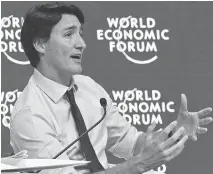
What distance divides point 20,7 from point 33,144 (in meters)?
1.32

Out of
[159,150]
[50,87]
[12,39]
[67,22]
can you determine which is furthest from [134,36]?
[159,150]

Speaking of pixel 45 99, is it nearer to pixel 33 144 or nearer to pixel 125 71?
pixel 33 144

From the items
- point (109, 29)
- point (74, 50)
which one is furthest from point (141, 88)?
point (74, 50)

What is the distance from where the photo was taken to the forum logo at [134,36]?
3.02 metres

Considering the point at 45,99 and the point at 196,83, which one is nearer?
the point at 45,99

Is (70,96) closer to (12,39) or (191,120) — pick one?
(191,120)

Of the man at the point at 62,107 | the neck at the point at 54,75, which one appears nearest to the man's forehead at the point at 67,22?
the man at the point at 62,107

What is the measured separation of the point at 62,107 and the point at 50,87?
91 mm

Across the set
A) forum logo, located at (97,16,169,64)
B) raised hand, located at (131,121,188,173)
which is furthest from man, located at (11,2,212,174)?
forum logo, located at (97,16,169,64)

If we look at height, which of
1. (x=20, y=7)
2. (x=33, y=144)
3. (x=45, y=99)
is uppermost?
(x=20, y=7)

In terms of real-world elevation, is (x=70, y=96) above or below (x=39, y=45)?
below

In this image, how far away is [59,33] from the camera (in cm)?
Result: 217

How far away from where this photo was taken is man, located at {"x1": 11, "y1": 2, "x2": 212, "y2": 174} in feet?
6.52

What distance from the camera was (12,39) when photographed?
303 cm
